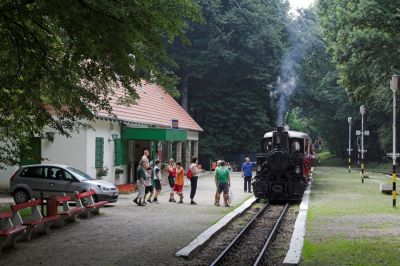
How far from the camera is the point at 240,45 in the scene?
161 ft

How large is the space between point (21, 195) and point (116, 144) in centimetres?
750

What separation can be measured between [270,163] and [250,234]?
837 centimetres

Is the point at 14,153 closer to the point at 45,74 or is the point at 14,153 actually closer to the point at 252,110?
the point at 45,74

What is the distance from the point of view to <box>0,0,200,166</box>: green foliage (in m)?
8.57

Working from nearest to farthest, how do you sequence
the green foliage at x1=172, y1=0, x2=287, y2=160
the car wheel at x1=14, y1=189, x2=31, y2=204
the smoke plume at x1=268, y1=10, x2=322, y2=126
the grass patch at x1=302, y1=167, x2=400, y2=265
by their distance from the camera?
the grass patch at x1=302, y1=167, x2=400, y2=265
the car wheel at x1=14, y1=189, x2=31, y2=204
the green foliage at x1=172, y1=0, x2=287, y2=160
the smoke plume at x1=268, y1=10, x2=322, y2=126

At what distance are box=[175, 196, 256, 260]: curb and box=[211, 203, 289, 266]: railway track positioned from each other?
20.1 inches

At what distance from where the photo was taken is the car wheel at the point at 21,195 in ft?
64.4

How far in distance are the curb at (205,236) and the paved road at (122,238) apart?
22 cm

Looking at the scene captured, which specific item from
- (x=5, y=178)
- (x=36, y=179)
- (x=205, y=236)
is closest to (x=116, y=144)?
(x=5, y=178)

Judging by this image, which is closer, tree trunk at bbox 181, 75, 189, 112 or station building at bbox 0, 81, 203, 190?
station building at bbox 0, 81, 203, 190

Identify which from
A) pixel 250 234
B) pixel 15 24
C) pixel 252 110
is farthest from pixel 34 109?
pixel 252 110

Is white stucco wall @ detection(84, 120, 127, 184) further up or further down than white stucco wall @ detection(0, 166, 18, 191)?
further up

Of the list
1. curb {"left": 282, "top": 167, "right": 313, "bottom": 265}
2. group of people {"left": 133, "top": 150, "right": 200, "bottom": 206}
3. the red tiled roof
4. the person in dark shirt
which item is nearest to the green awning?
the red tiled roof

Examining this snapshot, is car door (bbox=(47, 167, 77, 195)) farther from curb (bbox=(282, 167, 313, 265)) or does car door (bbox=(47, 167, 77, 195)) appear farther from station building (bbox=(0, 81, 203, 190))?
curb (bbox=(282, 167, 313, 265))
